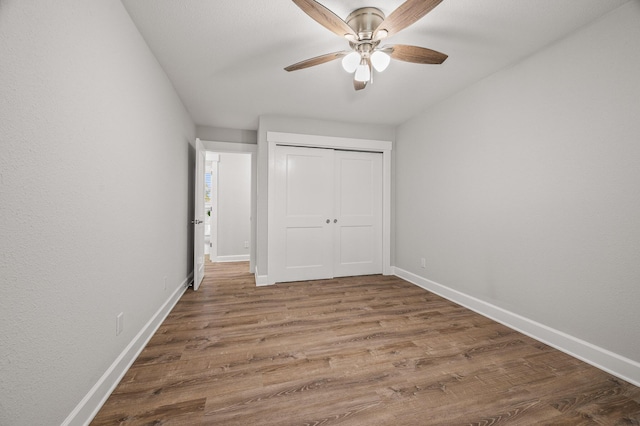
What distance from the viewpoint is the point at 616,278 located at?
5.44 ft

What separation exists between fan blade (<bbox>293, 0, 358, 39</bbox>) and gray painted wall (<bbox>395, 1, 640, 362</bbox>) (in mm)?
1674

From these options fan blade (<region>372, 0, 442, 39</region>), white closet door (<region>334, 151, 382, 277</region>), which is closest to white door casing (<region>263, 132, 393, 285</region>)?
white closet door (<region>334, 151, 382, 277</region>)

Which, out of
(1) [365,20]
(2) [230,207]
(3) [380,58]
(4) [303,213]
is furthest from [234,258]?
(1) [365,20]

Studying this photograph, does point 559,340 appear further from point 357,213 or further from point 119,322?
point 119,322

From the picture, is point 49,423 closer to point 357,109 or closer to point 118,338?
point 118,338

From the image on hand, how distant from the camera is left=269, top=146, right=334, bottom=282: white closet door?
3.64m

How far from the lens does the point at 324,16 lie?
1.48 meters

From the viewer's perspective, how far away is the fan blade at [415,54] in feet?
5.80

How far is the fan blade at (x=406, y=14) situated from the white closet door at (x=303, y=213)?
87.6 inches

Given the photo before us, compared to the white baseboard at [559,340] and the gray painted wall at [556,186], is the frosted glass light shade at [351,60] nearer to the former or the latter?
the gray painted wall at [556,186]

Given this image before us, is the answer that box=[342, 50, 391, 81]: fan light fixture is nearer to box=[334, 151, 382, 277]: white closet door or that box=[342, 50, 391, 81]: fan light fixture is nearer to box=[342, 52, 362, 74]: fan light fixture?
box=[342, 52, 362, 74]: fan light fixture

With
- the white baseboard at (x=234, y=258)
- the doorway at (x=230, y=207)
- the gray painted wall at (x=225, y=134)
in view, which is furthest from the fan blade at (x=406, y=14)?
the white baseboard at (x=234, y=258)

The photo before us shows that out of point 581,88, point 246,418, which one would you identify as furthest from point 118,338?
Answer: point 581,88

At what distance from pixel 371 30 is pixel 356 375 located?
233 cm
